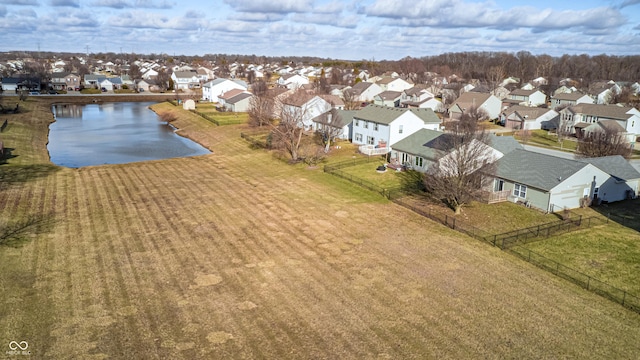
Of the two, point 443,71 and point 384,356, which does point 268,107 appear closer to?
point 384,356

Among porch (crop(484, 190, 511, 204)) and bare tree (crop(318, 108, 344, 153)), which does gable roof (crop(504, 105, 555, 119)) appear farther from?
porch (crop(484, 190, 511, 204))

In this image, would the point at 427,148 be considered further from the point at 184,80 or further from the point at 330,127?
the point at 184,80

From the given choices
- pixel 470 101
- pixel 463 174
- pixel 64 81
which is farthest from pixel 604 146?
pixel 64 81

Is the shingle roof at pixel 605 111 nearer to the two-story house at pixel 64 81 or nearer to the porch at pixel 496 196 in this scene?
the porch at pixel 496 196

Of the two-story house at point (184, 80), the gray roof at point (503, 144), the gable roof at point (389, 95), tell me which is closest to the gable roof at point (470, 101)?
the gable roof at point (389, 95)

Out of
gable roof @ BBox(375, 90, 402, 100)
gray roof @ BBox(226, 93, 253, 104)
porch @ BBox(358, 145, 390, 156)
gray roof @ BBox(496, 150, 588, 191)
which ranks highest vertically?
gable roof @ BBox(375, 90, 402, 100)

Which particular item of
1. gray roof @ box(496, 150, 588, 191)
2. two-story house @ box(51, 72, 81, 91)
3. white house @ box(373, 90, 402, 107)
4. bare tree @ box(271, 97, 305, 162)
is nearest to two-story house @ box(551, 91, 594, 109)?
white house @ box(373, 90, 402, 107)

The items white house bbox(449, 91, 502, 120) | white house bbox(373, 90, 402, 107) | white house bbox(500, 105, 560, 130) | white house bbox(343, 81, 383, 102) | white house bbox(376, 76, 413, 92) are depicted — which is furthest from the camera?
white house bbox(376, 76, 413, 92)

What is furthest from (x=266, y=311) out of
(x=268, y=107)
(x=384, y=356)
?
(x=268, y=107)
